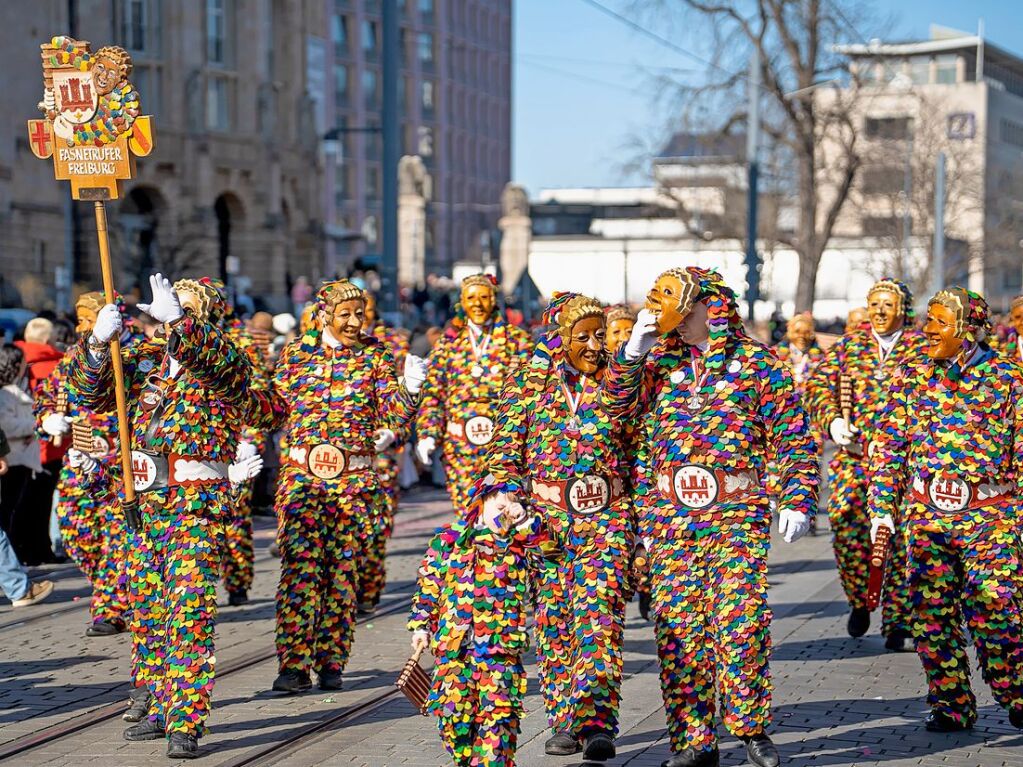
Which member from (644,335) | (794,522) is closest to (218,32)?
(644,335)

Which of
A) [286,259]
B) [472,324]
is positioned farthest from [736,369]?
[286,259]

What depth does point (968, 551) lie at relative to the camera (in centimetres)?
795

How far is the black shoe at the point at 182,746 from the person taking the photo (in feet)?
24.7

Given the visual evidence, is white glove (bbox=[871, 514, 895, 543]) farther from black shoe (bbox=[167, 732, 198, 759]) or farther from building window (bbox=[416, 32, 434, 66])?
building window (bbox=[416, 32, 434, 66])

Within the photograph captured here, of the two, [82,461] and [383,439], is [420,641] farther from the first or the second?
[82,461]

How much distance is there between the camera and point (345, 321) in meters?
9.05

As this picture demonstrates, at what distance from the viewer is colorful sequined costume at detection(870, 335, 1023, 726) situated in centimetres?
789

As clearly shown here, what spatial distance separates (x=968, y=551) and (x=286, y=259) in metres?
46.3

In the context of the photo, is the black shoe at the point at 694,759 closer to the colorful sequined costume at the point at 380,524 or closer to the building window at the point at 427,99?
the colorful sequined costume at the point at 380,524

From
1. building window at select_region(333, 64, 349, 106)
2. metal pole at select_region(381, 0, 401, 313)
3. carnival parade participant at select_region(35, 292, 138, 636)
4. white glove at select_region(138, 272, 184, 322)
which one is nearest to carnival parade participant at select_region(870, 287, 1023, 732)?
white glove at select_region(138, 272, 184, 322)

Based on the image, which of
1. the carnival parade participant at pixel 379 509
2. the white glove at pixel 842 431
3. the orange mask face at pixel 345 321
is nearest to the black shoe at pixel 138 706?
the carnival parade participant at pixel 379 509

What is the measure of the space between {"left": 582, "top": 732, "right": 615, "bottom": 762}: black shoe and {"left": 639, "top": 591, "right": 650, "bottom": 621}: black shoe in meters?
3.61

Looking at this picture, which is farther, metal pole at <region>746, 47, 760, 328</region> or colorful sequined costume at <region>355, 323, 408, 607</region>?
metal pole at <region>746, 47, 760, 328</region>

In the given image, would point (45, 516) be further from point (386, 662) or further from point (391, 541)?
point (386, 662)
